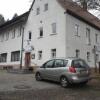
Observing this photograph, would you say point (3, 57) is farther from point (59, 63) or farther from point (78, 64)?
point (78, 64)

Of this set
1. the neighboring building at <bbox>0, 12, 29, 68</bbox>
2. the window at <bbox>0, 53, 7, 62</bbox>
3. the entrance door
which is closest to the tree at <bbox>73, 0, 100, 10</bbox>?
the entrance door

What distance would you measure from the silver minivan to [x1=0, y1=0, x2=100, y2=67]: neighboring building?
9075 millimetres

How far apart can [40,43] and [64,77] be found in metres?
14.1

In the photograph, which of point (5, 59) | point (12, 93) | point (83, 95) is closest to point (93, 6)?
point (83, 95)

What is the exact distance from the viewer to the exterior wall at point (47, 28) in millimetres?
24328

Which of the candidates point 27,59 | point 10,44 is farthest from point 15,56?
point 27,59

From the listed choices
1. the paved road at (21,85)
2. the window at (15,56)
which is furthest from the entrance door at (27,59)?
the paved road at (21,85)

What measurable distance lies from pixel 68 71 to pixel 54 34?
12.4 metres

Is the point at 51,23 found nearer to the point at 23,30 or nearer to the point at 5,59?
the point at 23,30

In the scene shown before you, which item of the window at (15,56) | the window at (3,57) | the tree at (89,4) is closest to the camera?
the tree at (89,4)

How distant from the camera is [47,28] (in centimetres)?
2658

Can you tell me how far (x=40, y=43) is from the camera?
2725 cm

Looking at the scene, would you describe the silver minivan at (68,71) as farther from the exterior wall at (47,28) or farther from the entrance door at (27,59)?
the entrance door at (27,59)

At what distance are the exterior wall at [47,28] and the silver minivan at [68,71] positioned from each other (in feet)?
29.9
